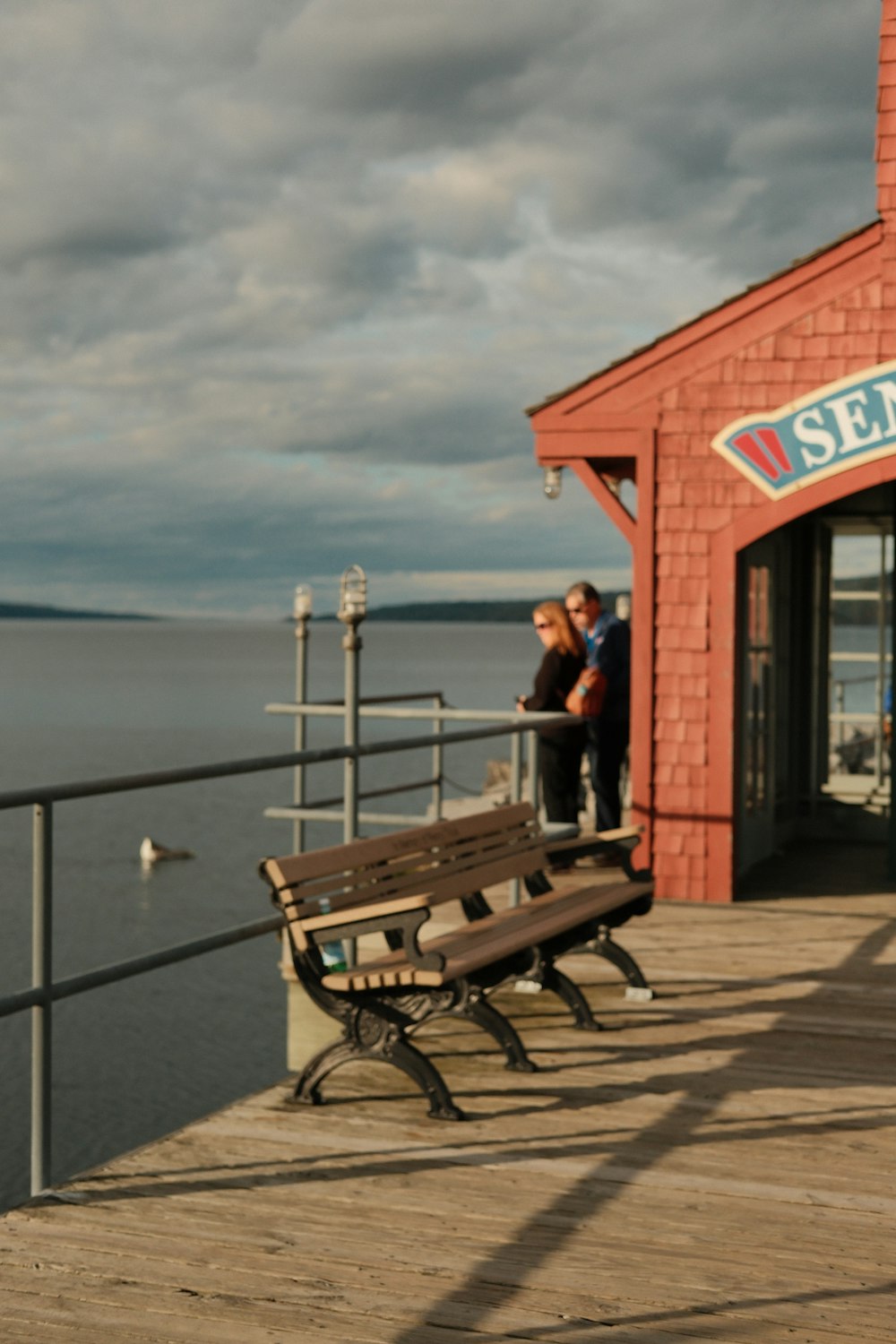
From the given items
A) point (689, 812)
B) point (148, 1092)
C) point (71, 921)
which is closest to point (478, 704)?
point (71, 921)

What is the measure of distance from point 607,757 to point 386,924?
5.01 metres

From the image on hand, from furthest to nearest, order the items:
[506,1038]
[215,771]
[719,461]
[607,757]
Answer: [607,757] < [719,461] < [506,1038] < [215,771]

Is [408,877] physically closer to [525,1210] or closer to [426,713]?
[525,1210]

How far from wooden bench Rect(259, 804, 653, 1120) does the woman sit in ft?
9.46

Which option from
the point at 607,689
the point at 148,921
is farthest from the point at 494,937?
the point at 148,921

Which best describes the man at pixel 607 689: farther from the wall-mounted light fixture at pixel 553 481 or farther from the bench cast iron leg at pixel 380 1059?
the bench cast iron leg at pixel 380 1059

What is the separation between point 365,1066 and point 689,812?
3.85m

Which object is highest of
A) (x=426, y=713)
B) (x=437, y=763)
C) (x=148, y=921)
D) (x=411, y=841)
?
(x=426, y=713)

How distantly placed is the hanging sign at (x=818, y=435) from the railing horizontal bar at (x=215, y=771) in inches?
79.0

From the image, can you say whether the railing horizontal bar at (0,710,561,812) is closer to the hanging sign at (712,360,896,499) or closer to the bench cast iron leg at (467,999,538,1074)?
the bench cast iron leg at (467,999,538,1074)

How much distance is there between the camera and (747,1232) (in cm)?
400

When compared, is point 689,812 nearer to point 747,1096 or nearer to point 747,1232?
point 747,1096

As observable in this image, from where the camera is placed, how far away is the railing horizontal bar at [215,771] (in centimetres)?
403

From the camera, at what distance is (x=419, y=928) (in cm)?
531
